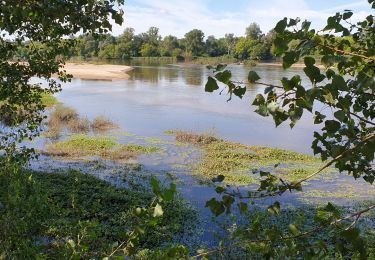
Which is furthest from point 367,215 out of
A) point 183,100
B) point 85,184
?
point 183,100

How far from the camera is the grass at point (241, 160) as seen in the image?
16.2 meters

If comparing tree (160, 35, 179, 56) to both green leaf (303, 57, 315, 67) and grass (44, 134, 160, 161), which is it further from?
green leaf (303, 57, 315, 67)

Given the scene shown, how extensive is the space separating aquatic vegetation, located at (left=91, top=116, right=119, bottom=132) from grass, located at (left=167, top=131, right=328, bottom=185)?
4.78 meters

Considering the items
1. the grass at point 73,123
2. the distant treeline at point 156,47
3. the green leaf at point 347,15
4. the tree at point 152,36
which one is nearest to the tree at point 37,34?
the green leaf at point 347,15

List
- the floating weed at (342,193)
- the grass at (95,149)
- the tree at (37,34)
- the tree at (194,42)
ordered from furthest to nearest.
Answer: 1. the tree at (194,42)
2. the grass at (95,149)
3. the floating weed at (342,193)
4. the tree at (37,34)

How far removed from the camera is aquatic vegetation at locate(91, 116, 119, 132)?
2398 cm

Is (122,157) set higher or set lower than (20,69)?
lower

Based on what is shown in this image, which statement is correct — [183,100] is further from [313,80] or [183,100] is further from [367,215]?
[313,80]

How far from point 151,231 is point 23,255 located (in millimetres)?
5570

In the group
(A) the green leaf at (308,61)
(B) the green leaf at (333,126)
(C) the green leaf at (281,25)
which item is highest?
(C) the green leaf at (281,25)

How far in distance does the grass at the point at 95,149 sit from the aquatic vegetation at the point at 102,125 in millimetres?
2680

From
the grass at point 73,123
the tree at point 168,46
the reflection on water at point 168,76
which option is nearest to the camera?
the grass at point 73,123

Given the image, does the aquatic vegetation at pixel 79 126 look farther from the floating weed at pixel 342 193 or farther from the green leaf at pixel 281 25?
the green leaf at pixel 281 25

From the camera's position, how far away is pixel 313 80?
1393 millimetres
